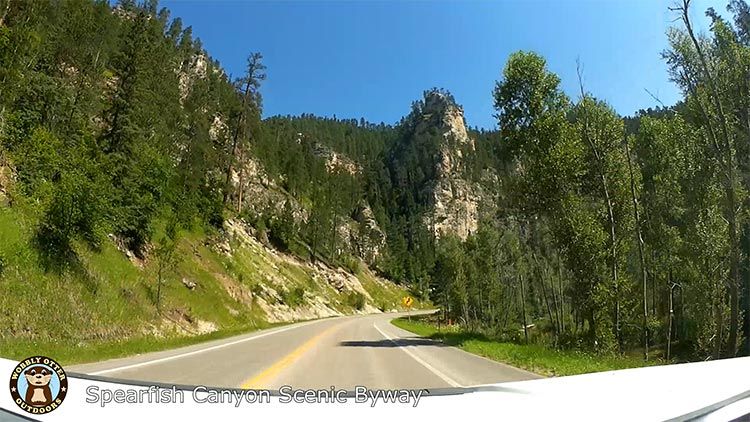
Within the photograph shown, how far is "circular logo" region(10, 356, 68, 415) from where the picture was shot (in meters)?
3.63

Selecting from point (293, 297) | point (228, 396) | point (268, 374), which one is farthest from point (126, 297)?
point (293, 297)

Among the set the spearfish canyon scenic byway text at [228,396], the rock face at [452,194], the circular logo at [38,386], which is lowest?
the spearfish canyon scenic byway text at [228,396]

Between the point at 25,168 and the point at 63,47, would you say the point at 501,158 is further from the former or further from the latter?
the point at 63,47

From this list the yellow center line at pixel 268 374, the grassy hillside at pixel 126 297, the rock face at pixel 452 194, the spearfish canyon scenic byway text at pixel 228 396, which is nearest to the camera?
the spearfish canyon scenic byway text at pixel 228 396

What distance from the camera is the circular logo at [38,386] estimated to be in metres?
3.63

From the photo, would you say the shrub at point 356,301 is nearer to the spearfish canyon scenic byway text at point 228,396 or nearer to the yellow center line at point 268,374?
the yellow center line at point 268,374

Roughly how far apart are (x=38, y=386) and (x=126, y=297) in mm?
27079

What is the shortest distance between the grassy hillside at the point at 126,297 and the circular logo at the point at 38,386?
32.8 feet

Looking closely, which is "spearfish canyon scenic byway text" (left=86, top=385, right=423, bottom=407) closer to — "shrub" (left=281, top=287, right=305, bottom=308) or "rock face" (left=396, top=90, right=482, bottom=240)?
"shrub" (left=281, top=287, right=305, bottom=308)

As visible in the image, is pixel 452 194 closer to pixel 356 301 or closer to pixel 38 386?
pixel 356 301

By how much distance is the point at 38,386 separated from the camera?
377 cm

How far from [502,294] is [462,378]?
48.7m

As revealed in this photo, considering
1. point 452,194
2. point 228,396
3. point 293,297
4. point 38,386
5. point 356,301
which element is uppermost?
point 452,194

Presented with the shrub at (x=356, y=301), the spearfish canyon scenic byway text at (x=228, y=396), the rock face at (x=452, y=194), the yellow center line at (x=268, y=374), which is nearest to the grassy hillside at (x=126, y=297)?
the yellow center line at (x=268, y=374)
